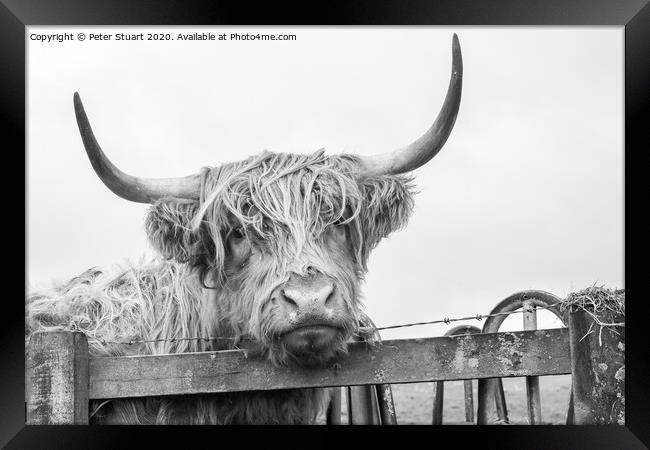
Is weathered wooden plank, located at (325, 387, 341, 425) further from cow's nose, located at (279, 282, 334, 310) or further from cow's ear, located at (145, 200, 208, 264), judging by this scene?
cow's nose, located at (279, 282, 334, 310)

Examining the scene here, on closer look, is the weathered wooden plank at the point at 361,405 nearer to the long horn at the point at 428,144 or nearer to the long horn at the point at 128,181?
the long horn at the point at 428,144

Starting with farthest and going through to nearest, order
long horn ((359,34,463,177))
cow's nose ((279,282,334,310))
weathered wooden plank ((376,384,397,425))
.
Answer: weathered wooden plank ((376,384,397,425)), long horn ((359,34,463,177)), cow's nose ((279,282,334,310))

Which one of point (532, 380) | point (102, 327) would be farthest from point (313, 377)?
point (102, 327)

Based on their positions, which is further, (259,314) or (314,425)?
(314,425)

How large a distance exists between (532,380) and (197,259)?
1.62 metres

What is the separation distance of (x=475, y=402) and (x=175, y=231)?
4588 mm

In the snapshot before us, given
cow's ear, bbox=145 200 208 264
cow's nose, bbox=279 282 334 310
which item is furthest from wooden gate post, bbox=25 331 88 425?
cow's nose, bbox=279 282 334 310

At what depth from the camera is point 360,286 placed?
3.39 meters

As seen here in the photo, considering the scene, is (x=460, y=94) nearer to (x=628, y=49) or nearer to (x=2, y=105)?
(x=628, y=49)

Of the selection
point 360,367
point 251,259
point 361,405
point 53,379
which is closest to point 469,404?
point 361,405

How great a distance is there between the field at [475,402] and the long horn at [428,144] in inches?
82.9

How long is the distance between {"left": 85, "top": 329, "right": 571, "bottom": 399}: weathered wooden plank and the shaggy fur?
102 millimetres

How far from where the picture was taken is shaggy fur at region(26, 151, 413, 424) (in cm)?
303

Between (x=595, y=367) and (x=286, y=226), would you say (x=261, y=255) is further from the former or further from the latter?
(x=595, y=367)
